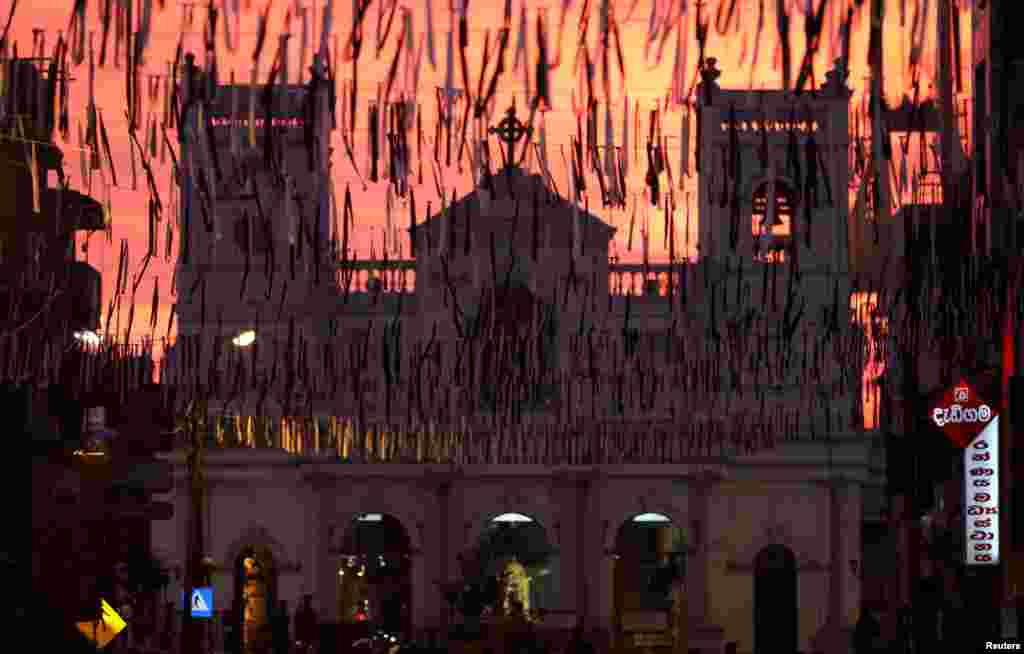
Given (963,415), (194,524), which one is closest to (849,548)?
(963,415)

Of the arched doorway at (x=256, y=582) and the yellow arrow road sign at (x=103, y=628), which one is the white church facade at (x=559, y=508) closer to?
the arched doorway at (x=256, y=582)

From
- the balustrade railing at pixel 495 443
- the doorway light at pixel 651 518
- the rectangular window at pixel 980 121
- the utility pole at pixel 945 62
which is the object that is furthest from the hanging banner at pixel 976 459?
the doorway light at pixel 651 518

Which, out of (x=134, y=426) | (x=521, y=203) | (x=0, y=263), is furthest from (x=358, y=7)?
(x=521, y=203)

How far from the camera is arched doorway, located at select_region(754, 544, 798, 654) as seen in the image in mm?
62281

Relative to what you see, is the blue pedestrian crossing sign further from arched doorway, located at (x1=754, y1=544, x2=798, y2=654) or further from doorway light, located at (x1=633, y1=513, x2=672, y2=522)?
doorway light, located at (x1=633, y1=513, x2=672, y2=522)

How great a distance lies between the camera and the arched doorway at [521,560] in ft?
207

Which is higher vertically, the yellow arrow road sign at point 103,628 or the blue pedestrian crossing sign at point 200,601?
the yellow arrow road sign at point 103,628

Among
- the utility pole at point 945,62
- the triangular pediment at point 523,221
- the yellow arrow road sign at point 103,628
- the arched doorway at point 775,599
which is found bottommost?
the arched doorway at point 775,599

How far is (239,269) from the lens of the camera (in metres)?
67.0

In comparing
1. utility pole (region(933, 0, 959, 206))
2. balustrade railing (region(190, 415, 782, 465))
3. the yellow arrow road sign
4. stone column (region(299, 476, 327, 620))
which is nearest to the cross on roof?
utility pole (region(933, 0, 959, 206))

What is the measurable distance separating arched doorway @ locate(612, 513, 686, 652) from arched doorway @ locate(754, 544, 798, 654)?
7.05 ft

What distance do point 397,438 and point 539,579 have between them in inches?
222

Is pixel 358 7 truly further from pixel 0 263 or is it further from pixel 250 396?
pixel 250 396

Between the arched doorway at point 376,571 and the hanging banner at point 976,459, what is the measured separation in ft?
99.3
